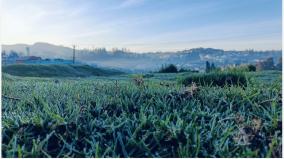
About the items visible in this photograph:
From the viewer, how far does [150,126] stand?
2047 millimetres

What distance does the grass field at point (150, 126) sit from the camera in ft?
5.88

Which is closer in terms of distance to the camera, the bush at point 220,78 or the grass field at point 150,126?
the grass field at point 150,126

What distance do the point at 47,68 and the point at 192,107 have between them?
1667 cm

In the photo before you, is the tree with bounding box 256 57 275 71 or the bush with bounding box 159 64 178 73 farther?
the bush with bounding box 159 64 178 73

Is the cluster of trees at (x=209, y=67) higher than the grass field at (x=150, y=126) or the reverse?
higher

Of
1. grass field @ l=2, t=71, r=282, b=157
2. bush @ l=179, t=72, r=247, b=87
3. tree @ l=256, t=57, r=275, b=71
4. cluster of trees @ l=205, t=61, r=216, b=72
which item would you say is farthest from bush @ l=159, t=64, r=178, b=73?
grass field @ l=2, t=71, r=282, b=157

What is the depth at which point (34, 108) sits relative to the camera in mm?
2551

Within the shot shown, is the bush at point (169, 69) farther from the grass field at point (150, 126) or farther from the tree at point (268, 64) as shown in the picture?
the grass field at point (150, 126)

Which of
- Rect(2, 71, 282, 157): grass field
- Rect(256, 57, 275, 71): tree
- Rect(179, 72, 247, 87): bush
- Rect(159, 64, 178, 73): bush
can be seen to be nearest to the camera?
Rect(2, 71, 282, 157): grass field

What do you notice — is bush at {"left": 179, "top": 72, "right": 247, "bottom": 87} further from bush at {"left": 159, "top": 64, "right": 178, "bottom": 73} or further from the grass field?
bush at {"left": 159, "top": 64, "right": 178, "bottom": 73}

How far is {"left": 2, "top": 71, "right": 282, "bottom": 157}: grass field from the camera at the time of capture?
1.79 m

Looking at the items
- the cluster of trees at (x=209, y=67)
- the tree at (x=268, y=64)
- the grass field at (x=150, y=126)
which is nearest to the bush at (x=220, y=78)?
the cluster of trees at (x=209, y=67)

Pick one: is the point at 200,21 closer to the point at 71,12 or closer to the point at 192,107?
A: the point at 192,107

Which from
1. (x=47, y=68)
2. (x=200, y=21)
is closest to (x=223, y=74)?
(x=200, y=21)
